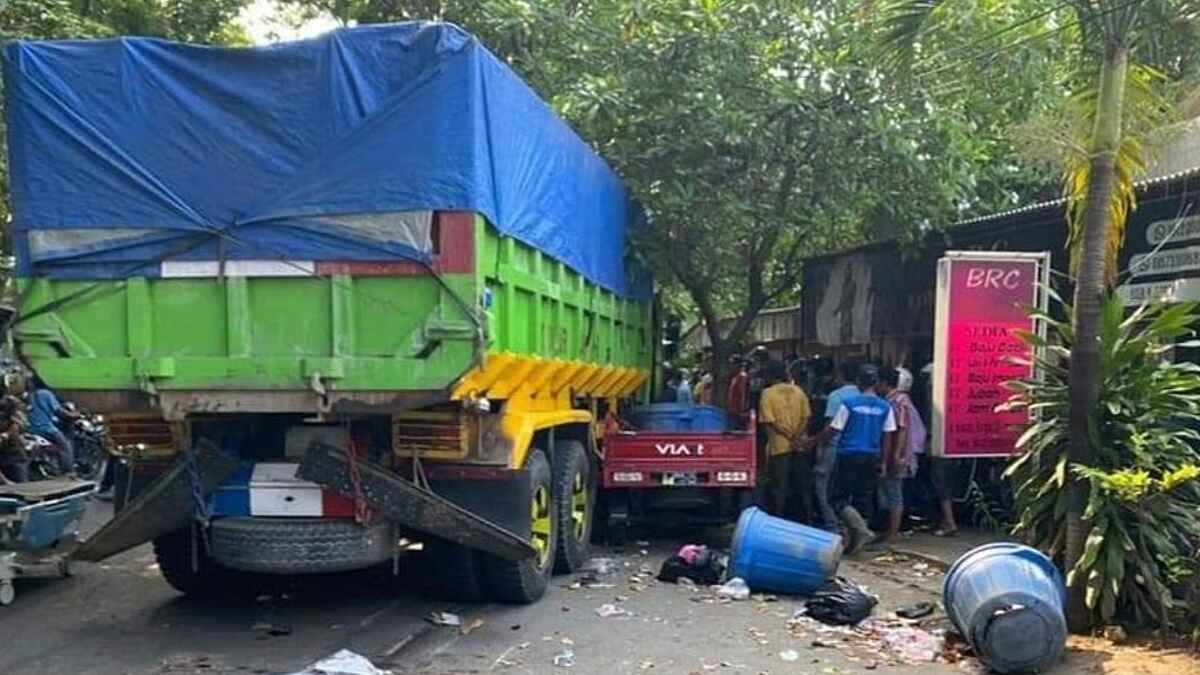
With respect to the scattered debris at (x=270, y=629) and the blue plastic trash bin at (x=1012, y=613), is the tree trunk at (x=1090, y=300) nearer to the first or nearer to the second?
the blue plastic trash bin at (x=1012, y=613)

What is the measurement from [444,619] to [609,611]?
3.65 feet

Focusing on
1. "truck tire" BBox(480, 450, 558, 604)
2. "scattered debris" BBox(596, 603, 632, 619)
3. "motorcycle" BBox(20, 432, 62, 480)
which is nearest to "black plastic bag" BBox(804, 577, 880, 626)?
"scattered debris" BBox(596, 603, 632, 619)

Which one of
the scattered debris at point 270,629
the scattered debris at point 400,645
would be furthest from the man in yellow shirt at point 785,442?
the scattered debris at point 270,629

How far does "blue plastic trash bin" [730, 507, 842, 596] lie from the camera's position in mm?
8195

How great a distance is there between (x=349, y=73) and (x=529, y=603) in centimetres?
355

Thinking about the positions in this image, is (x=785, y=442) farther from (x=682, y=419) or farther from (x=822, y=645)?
(x=822, y=645)

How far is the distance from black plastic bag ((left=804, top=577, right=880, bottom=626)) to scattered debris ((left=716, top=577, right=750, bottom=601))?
2.12 ft

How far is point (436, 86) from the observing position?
6234mm

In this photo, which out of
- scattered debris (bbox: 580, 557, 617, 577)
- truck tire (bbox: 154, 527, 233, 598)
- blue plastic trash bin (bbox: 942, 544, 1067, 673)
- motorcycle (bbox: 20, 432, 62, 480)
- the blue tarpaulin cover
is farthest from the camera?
motorcycle (bbox: 20, 432, 62, 480)

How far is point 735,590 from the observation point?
27.3ft

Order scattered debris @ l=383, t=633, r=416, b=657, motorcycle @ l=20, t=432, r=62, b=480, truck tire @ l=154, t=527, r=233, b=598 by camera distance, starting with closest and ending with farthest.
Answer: scattered debris @ l=383, t=633, r=416, b=657 < truck tire @ l=154, t=527, r=233, b=598 < motorcycle @ l=20, t=432, r=62, b=480

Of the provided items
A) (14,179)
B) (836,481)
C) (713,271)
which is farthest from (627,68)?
A: (14,179)

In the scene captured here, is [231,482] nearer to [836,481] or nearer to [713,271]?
[836,481]

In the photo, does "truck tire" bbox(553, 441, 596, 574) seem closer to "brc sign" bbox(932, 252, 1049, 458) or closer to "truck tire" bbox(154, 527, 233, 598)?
"truck tire" bbox(154, 527, 233, 598)
